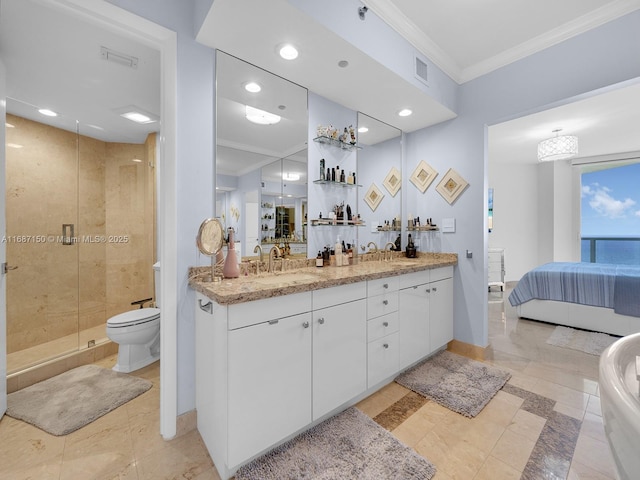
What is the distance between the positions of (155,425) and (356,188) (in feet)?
8.22

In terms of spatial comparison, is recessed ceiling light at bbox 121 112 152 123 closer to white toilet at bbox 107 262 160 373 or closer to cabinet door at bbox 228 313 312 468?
white toilet at bbox 107 262 160 373

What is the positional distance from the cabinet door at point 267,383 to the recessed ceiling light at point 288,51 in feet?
5.75

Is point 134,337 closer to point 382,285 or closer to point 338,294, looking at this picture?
point 338,294

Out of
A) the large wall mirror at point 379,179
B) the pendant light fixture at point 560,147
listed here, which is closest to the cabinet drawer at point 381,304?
the large wall mirror at point 379,179

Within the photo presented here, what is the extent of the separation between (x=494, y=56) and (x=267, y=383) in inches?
134

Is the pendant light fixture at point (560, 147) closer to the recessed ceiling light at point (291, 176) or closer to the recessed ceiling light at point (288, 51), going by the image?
the recessed ceiling light at point (291, 176)

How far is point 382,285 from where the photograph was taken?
206 centimetres

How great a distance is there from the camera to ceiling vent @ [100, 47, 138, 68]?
1830mm

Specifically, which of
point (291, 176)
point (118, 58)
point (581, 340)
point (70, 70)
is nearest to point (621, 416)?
point (291, 176)

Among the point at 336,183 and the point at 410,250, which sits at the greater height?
the point at 336,183

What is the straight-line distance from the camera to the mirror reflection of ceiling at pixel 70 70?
1.62 metres

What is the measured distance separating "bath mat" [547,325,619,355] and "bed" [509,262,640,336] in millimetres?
128

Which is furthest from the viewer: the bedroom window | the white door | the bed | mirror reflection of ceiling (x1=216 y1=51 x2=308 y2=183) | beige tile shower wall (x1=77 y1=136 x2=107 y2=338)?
the bedroom window

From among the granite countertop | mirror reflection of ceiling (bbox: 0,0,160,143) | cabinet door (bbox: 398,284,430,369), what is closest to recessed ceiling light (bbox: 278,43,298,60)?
mirror reflection of ceiling (bbox: 0,0,160,143)
